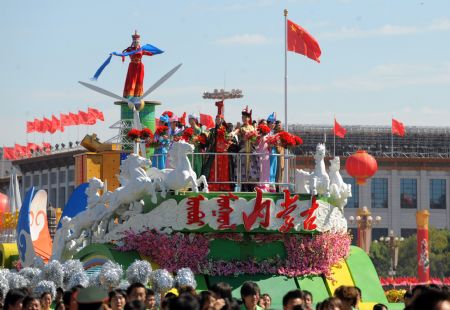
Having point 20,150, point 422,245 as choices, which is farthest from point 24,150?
point 422,245

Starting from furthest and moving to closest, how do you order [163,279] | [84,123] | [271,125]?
[84,123] → [271,125] → [163,279]

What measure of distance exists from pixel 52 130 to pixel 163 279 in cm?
6717

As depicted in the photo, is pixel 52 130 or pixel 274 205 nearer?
pixel 274 205

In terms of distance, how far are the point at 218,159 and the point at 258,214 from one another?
1.88 meters

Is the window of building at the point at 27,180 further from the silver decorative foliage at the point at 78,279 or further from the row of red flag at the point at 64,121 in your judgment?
the silver decorative foliage at the point at 78,279

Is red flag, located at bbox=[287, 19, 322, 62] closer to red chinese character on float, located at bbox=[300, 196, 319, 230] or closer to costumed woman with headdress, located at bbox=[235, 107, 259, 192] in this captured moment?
costumed woman with headdress, located at bbox=[235, 107, 259, 192]

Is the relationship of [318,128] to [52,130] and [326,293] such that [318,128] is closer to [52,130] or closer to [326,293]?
[52,130]

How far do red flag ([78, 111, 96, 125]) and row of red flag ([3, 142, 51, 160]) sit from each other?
77.8 ft

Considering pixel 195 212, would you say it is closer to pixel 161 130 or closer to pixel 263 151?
pixel 263 151

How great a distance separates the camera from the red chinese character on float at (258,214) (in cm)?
3136

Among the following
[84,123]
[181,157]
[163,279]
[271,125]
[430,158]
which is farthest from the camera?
[430,158]

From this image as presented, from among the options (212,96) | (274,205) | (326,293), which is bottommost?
(326,293)

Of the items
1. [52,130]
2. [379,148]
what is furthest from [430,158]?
[52,130]

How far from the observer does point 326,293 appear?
1264 inches
